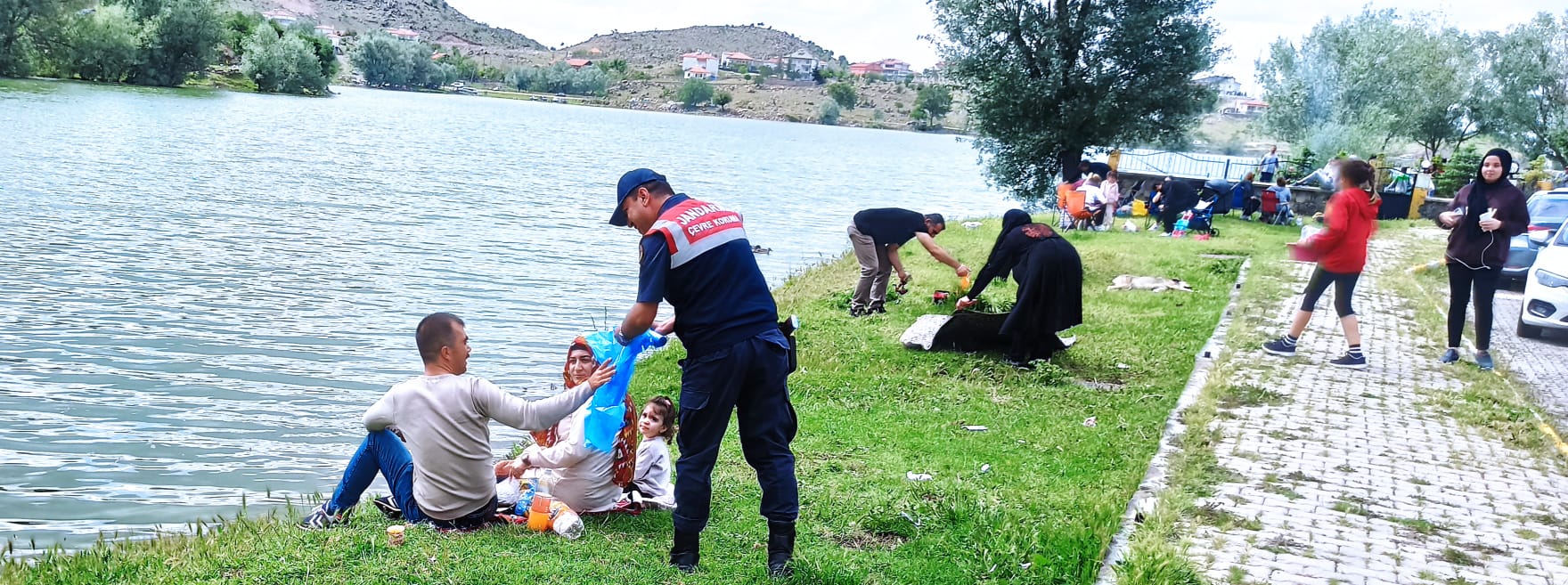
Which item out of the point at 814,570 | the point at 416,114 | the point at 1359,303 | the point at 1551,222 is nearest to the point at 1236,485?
the point at 814,570

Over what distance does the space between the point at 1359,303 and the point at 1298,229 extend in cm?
1207

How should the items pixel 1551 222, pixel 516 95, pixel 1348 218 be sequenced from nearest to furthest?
pixel 1348 218
pixel 1551 222
pixel 516 95

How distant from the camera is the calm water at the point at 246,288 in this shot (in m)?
8.25

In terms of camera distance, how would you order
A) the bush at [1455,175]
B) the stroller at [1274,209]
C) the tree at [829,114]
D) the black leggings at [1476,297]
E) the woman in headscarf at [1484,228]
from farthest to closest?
the tree at [829,114]
the bush at [1455,175]
the stroller at [1274,209]
the black leggings at [1476,297]
the woman in headscarf at [1484,228]

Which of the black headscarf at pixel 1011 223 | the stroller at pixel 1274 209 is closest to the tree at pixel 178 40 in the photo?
the stroller at pixel 1274 209

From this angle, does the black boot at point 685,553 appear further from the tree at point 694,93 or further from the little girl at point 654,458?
the tree at point 694,93

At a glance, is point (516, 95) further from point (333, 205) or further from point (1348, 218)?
point (1348, 218)

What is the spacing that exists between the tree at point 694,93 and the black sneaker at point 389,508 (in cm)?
18179

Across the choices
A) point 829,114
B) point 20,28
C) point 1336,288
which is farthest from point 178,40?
point 829,114

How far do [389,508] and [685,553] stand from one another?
176 centimetres

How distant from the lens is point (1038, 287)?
33.8 feet

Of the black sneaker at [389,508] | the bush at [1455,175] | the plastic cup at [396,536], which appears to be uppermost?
the bush at [1455,175]

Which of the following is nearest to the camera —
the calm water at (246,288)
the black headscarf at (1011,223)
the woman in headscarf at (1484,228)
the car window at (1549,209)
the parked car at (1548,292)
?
the calm water at (246,288)

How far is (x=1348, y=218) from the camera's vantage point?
9977 mm
